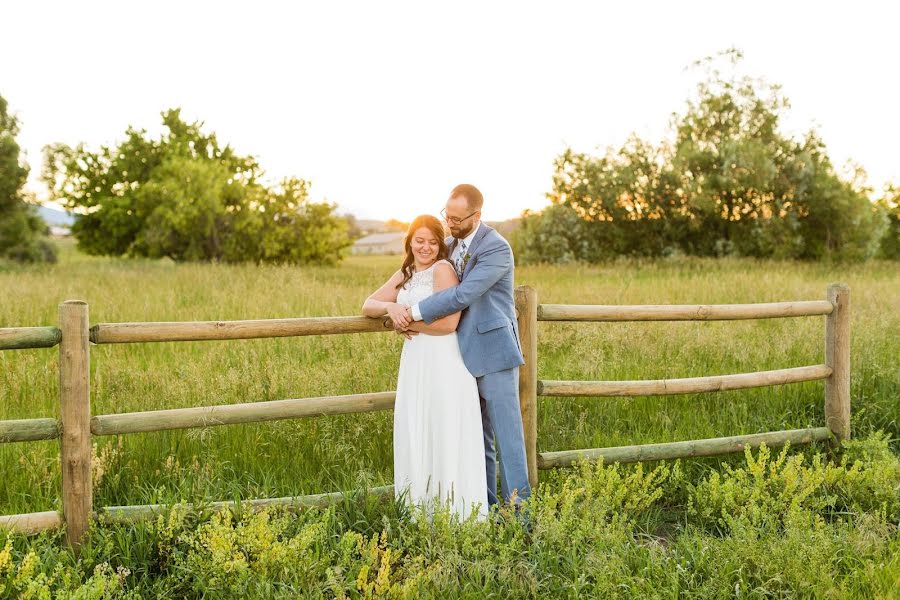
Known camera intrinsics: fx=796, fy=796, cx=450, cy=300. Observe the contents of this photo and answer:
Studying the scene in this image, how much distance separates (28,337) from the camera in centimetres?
429

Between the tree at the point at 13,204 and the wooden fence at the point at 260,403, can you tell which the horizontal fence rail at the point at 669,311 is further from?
the tree at the point at 13,204

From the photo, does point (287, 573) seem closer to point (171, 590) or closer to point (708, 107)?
point (171, 590)

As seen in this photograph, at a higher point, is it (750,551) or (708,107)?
(708,107)

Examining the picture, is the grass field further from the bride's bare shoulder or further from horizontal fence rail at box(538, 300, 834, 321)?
the bride's bare shoulder

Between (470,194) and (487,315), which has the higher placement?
(470,194)

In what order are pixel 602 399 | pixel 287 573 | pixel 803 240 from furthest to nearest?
pixel 803 240, pixel 602 399, pixel 287 573

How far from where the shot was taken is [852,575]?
4.19 meters

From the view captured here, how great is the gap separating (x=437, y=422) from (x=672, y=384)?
2030 mm

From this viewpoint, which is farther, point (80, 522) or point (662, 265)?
point (662, 265)

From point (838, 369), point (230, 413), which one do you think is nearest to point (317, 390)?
point (230, 413)

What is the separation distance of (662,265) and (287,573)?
1932cm

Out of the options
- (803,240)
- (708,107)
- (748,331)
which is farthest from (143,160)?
(748,331)

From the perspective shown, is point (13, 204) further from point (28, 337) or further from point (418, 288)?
point (418, 288)

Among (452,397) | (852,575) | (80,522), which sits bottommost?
(852,575)
